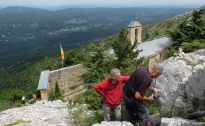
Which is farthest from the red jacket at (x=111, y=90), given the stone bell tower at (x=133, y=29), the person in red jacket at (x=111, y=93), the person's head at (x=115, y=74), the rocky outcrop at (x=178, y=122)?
the stone bell tower at (x=133, y=29)

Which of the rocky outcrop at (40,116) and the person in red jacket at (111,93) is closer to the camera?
the person in red jacket at (111,93)

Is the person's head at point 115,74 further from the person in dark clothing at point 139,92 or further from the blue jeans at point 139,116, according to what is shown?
the blue jeans at point 139,116

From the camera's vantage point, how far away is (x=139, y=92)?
858cm

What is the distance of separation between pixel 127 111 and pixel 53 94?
49.1ft

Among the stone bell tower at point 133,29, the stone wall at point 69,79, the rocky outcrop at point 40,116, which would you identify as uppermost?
the rocky outcrop at point 40,116

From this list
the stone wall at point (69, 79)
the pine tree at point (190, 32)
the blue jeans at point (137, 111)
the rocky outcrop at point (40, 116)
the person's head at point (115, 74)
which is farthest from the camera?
the stone wall at point (69, 79)

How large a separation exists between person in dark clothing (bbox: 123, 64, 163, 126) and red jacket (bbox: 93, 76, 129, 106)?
47 centimetres

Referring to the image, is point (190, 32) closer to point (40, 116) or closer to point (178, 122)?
point (40, 116)

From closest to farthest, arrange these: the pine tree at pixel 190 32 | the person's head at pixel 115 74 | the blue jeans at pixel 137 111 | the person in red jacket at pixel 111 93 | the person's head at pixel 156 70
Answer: the person's head at pixel 156 70 → the blue jeans at pixel 137 111 → the person's head at pixel 115 74 → the person in red jacket at pixel 111 93 → the pine tree at pixel 190 32

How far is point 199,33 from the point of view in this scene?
26.2 meters

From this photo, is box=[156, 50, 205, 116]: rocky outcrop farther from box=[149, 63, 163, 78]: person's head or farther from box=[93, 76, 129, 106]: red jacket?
box=[93, 76, 129, 106]: red jacket

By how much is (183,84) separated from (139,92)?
48.0 inches

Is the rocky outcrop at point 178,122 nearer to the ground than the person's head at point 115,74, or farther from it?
nearer to the ground

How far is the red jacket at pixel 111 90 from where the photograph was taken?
9.64 metres
